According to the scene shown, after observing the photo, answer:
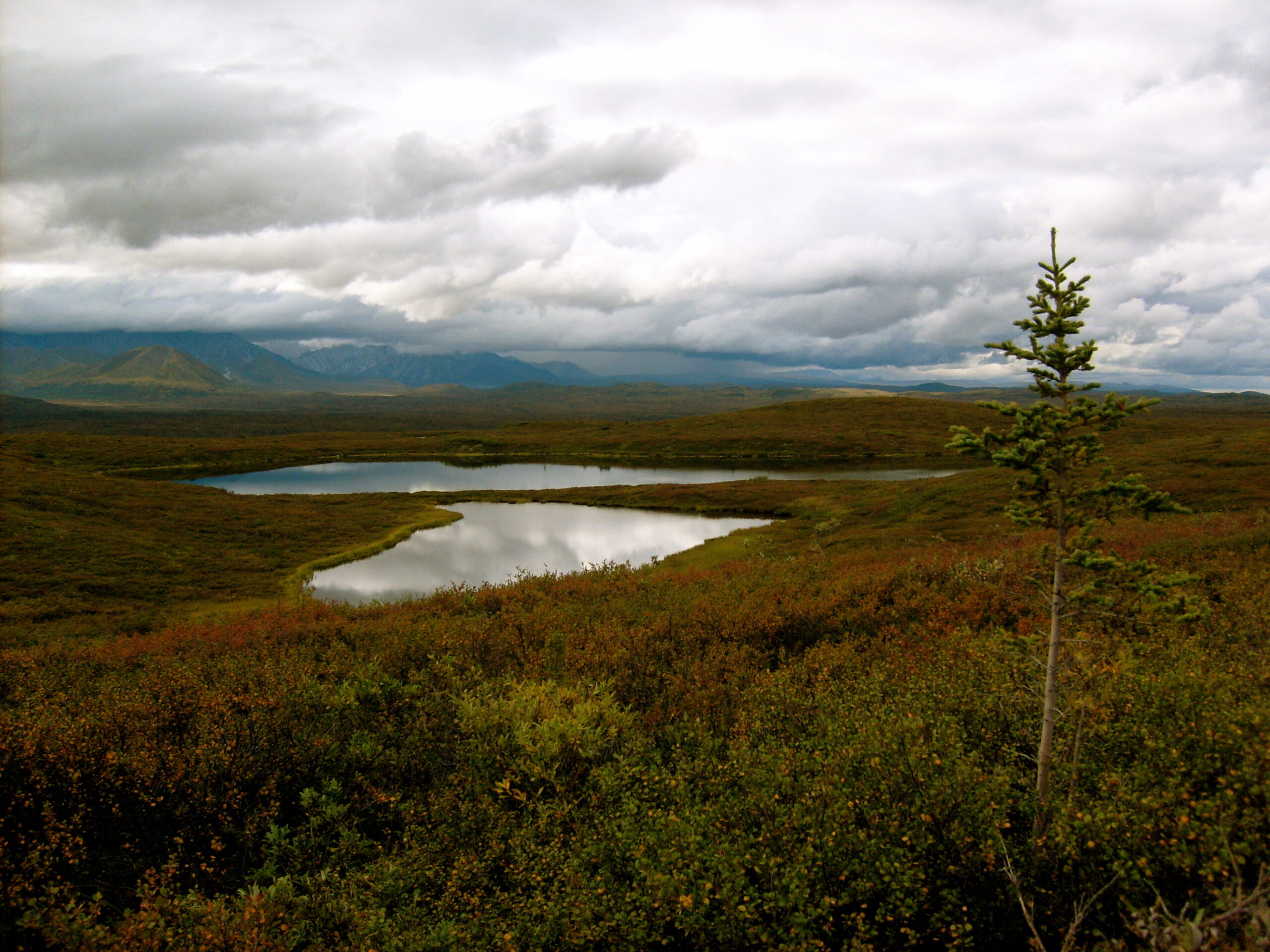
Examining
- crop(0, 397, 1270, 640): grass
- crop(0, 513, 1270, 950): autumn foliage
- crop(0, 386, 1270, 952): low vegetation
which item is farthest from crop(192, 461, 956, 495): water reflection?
crop(0, 513, 1270, 950): autumn foliage

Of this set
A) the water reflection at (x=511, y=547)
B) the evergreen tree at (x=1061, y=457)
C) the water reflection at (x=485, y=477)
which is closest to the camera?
the evergreen tree at (x=1061, y=457)

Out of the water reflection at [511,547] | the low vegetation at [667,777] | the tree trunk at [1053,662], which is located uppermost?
the tree trunk at [1053,662]

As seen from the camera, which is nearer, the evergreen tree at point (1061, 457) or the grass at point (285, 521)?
the evergreen tree at point (1061, 457)

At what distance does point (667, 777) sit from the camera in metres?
8.70

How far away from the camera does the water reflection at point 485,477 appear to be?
96125 millimetres

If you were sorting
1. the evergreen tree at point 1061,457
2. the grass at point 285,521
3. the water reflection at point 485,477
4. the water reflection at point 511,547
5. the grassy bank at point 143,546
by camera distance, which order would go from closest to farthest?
the evergreen tree at point 1061,457, the grassy bank at point 143,546, the grass at point 285,521, the water reflection at point 511,547, the water reflection at point 485,477

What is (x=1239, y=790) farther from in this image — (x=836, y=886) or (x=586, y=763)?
(x=586, y=763)

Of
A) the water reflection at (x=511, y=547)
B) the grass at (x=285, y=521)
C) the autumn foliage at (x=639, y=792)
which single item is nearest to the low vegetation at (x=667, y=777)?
the autumn foliage at (x=639, y=792)

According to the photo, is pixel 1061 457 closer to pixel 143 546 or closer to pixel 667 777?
pixel 667 777

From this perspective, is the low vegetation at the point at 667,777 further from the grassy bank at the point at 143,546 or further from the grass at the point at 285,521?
the grass at the point at 285,521

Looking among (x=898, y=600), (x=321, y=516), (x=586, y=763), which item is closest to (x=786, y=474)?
(x=321, y=516)

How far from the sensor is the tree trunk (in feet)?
20.6

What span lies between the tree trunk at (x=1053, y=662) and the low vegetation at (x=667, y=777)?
7.5 inches

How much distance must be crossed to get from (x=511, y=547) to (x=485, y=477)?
194 feet
